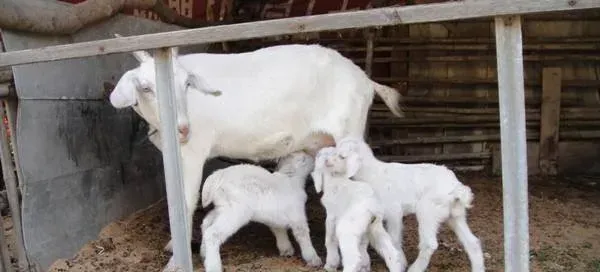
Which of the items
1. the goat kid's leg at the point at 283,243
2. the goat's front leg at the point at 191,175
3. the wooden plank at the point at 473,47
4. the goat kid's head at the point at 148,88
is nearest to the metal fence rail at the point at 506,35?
the goat kid's head at the point at 148,88

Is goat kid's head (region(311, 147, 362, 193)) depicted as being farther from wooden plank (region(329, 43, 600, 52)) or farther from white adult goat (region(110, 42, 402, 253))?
wooden plank (region(329, 43, 600, 52))

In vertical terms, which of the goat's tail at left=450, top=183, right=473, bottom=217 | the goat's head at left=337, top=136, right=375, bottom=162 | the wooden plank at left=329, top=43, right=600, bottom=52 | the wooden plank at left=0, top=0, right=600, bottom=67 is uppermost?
the wooden plank at left=329, top=43, right=600, bottom=52

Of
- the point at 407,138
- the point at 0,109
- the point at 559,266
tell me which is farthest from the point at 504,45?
the point at 407,138

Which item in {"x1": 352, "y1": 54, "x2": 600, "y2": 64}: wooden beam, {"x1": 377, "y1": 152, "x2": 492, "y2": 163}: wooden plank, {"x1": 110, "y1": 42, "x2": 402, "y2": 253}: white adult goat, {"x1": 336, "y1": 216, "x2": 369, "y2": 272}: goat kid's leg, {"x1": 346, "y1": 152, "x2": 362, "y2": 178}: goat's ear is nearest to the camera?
{"x1": 336, "y1": 216, "x2": 369, "y2": 272}: goat kid's leg

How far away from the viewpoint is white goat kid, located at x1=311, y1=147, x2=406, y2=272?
3.37m

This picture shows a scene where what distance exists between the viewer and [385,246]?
11.4ft

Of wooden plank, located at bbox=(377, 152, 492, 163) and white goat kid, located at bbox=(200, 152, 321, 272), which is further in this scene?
wooden plank, located at bbox=(377, 152, 492, 163)

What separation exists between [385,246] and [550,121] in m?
4.09

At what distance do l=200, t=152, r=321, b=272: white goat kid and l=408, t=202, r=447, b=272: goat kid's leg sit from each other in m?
0.69

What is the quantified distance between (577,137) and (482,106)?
1.03m

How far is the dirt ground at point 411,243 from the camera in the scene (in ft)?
12.9

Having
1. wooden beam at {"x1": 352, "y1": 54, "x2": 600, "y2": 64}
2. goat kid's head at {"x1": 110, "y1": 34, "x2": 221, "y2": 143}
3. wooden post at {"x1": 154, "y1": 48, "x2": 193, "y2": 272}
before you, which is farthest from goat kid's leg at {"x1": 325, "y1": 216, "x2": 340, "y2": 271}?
wooden beam at {"x1": 352, "y1": 54, "x2": 600, "y2": 64}

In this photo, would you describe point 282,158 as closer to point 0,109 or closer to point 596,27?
point 0,109

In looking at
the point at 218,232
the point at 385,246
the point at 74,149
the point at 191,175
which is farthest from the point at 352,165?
the point at 74,149
